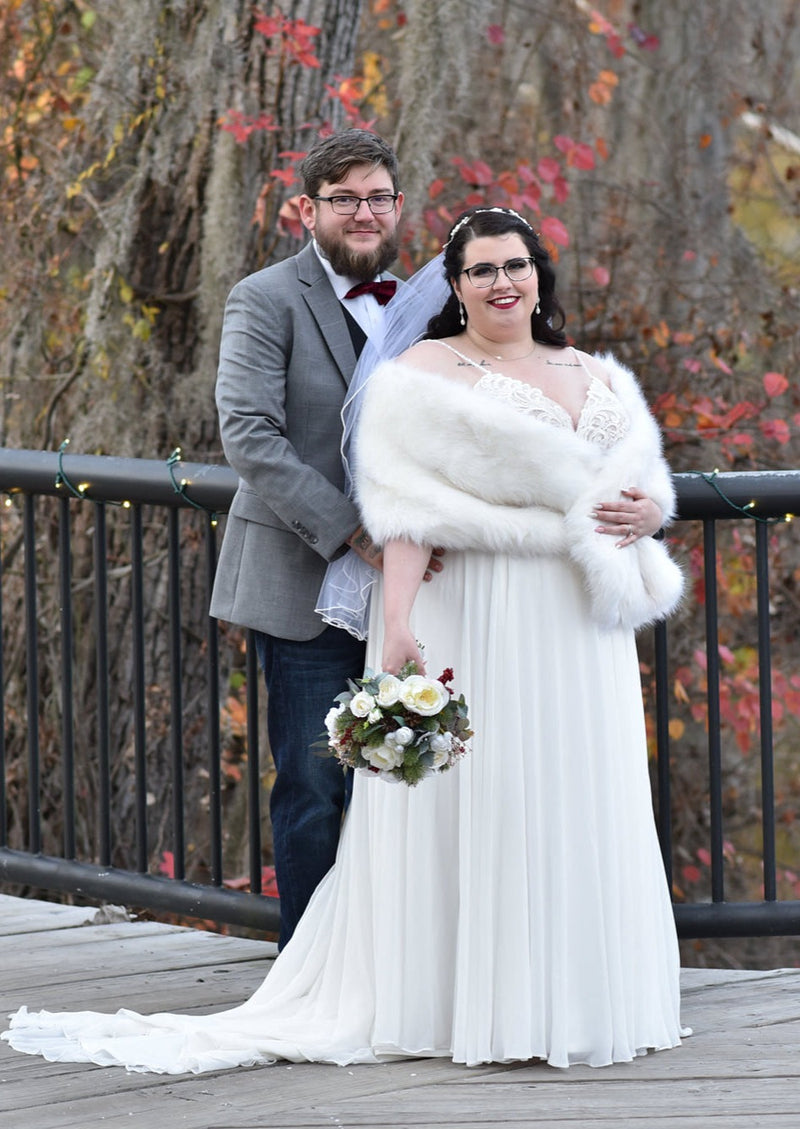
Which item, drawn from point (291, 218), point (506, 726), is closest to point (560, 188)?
point (291, 218)

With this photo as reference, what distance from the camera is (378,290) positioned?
359 cm

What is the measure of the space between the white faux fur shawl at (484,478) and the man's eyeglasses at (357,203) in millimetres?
393

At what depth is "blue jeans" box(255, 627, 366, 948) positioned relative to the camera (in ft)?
11.8

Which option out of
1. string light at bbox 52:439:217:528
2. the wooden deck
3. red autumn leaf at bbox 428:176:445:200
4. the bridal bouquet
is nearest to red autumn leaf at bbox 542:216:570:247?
red autumn leaf at bbox 428:176:445:200

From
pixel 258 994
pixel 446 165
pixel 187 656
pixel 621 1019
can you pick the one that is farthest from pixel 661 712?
pixel 446 165

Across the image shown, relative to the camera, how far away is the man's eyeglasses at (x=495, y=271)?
3277 millimetres

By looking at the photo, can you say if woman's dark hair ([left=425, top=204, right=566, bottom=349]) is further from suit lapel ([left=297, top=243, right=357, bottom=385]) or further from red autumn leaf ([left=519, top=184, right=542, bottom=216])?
red autumn leaf ([left=519, top=184, right=542, bottom=216])

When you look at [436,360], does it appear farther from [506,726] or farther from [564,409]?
[506,726]

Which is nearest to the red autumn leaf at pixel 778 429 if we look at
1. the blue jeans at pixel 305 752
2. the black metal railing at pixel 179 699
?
the black metal railing at pixel 179 699

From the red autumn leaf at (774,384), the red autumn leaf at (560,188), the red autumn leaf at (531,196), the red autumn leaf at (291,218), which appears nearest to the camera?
the red autumn leaf at (291,218)

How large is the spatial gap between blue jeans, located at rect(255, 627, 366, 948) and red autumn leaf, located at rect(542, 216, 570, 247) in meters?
3.24

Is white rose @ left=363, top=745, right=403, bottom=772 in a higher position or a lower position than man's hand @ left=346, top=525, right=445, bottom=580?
lower

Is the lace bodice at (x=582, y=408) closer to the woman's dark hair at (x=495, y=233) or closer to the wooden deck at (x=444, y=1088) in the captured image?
the woman's dark hair at (x=495, y=233)

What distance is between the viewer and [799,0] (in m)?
8.86
